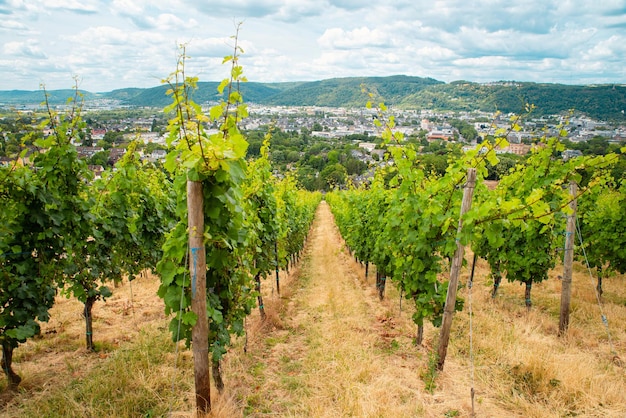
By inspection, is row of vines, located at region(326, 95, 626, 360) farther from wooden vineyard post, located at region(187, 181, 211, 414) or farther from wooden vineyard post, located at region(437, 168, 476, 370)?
wooden vineyard post, located at region(187, 181, 211, 414)

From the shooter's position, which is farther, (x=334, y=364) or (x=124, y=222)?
(x=124, y=222)

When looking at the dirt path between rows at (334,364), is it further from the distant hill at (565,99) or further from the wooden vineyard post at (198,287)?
the distant hill at (565,99)

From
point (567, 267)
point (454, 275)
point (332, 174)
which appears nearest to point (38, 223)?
point (454, 275)

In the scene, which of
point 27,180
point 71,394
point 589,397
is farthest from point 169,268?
point 589,397

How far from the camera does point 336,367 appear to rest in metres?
5.02

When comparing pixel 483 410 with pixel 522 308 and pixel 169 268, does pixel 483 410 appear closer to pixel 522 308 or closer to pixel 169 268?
pixel 169 268

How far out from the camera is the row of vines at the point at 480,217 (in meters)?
4.19

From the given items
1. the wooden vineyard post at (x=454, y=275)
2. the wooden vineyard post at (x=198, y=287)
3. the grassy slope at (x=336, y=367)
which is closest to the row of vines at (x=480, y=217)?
the wooden vineyard post at (x=454, y=275)

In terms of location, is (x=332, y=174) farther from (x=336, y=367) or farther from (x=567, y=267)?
(x=336, y=367)

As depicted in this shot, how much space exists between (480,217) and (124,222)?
622cm

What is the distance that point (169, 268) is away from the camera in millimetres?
3545

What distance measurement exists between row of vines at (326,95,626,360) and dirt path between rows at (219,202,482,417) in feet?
2.72

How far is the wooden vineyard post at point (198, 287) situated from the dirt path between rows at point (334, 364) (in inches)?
34.1

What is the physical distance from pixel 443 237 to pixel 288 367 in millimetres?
3136
